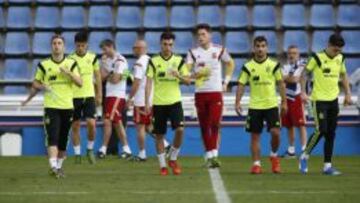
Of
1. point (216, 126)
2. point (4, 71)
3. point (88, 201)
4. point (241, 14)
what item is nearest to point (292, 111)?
point (216, 126)

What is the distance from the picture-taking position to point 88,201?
390 inches

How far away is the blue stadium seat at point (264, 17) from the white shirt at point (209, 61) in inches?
364

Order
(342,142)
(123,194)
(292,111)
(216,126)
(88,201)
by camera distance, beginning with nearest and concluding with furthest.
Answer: (88,201) → (123,194) → (216,126) → (292,111) → (342,142)

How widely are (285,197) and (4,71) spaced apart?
551 inches

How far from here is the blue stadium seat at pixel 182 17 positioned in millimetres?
24031

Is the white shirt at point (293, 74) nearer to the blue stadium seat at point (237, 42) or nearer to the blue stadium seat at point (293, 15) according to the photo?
the blue stadium seat at point (237, 42)

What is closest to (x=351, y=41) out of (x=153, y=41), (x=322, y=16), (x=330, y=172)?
(x=322, y=16)

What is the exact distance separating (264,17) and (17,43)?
593 centimetres

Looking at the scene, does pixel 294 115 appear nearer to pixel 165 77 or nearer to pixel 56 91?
pixel 165 77

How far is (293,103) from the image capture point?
19.0m

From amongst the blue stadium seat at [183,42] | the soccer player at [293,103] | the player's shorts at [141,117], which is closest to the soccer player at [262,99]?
the player's shorts at [141,117]

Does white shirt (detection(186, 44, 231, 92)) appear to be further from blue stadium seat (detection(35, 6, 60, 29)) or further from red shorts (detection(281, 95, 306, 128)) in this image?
blue stadium seat (detection(35, 6, 60, 29))

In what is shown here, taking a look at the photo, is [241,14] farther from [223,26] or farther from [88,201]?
[88,201]

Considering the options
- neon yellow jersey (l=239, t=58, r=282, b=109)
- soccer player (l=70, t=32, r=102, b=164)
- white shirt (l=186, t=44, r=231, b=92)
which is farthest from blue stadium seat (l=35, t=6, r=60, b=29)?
neon yellow jersey (l=239, t=58, r=282, b=109)
